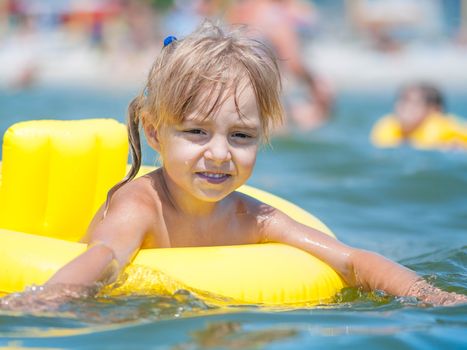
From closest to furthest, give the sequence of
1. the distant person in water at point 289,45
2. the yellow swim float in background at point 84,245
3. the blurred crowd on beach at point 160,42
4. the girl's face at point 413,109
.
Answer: the yellow swim float in background at point 84,245, the girl's face at point 413,109, the distant person in water at point 289,45, the blurred crowd on beach at point 160,42

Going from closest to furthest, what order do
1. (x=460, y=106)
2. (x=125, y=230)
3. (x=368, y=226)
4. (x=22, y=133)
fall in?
(x=125, y=230), (x=22, y=133), (x=368, y=226), (x=460, y=106)

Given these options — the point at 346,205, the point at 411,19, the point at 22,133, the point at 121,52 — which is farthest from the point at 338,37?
the point at 22,133

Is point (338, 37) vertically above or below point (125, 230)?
above

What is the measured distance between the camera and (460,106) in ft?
45.6

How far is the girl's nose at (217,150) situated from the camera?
282 cm

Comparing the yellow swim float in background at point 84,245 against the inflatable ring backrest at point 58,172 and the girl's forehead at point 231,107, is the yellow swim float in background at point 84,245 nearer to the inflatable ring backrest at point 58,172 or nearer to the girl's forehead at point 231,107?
the inflatable ring backrest at point 58,172

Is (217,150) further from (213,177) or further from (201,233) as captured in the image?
(201,233)

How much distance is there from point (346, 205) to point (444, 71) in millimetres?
12119

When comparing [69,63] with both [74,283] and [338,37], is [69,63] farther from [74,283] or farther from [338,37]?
[74,283]

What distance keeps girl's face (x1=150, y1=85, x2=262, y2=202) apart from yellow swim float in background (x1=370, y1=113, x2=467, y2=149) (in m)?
5.25

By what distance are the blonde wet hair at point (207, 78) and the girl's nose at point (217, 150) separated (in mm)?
79

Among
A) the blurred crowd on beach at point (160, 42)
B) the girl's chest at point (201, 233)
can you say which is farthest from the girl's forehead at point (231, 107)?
the blurred crowd on beach at point (160, 42)

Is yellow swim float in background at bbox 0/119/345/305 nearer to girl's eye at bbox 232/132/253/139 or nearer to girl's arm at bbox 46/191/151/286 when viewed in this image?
girl's arm at bbox 46/191/151/286

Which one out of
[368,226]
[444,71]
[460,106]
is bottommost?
[368,226]
